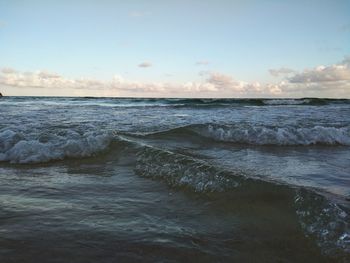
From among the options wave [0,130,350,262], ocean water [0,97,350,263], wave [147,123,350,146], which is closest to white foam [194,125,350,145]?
wave [147,123,350,146]

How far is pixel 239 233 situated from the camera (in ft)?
9.46

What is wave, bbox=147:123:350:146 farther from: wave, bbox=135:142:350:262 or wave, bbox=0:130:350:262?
wave, bbox=135:142:350:262

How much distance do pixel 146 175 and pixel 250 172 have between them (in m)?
1.42

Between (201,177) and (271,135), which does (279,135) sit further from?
(201,177)

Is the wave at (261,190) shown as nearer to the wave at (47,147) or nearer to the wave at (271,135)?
the wave at (47,147)

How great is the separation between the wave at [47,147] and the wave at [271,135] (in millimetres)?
2010

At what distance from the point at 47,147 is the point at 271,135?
4.99 m

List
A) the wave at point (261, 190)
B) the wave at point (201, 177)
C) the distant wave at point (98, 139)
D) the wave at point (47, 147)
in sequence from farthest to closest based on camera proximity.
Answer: the distant wave at point (98, 139) < the wave at point (47, 147) < the wave at point (201, 177) < the wave at point (261, 190)

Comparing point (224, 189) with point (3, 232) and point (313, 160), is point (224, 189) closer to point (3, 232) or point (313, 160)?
point (3, 232)

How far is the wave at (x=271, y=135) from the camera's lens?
8258 mm

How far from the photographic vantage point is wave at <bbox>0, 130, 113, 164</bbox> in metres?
5.99

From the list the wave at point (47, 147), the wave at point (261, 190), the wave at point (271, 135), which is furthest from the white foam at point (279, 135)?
the wave at point (261, 190)

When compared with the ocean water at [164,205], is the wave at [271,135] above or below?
above

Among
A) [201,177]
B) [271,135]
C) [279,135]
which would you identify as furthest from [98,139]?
[279,135]
